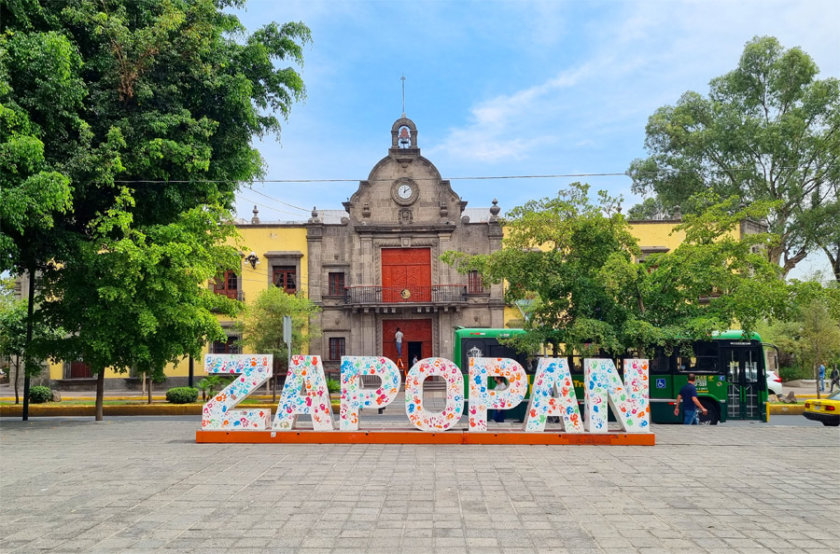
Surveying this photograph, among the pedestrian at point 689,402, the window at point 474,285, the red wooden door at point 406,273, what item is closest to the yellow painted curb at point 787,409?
the pedestrian at point 689,402

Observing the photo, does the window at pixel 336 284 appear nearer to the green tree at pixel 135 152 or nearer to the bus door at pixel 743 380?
the green tree at pixel 135 152

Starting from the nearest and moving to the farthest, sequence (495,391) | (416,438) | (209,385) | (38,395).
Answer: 1. (495,391)
2. (416,438)
3. (38,395)
4. (209,385)

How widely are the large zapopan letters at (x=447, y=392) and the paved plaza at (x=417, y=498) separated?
1.98 feet

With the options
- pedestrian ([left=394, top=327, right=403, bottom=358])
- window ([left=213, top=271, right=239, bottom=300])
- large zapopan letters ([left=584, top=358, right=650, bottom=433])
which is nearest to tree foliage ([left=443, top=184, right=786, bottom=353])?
large zapopan letters ([left=584, top=358, right=650, bottom=433])

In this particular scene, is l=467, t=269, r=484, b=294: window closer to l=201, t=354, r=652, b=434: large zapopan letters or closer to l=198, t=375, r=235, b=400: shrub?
l=198, t=375, r=235, b=400: shrub

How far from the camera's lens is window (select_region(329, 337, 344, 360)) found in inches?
1302

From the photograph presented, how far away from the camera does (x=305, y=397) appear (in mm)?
12805

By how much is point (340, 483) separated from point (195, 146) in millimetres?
10588

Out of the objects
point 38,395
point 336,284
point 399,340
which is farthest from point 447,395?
point 336,284

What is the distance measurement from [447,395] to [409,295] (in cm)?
2028

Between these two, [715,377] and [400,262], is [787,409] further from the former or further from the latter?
[400,262]

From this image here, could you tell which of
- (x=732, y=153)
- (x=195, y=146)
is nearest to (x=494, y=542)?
(x=195, y=146)

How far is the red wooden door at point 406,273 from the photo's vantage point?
33.1 m

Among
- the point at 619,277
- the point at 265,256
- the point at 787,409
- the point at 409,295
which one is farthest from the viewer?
the point at 265,256
